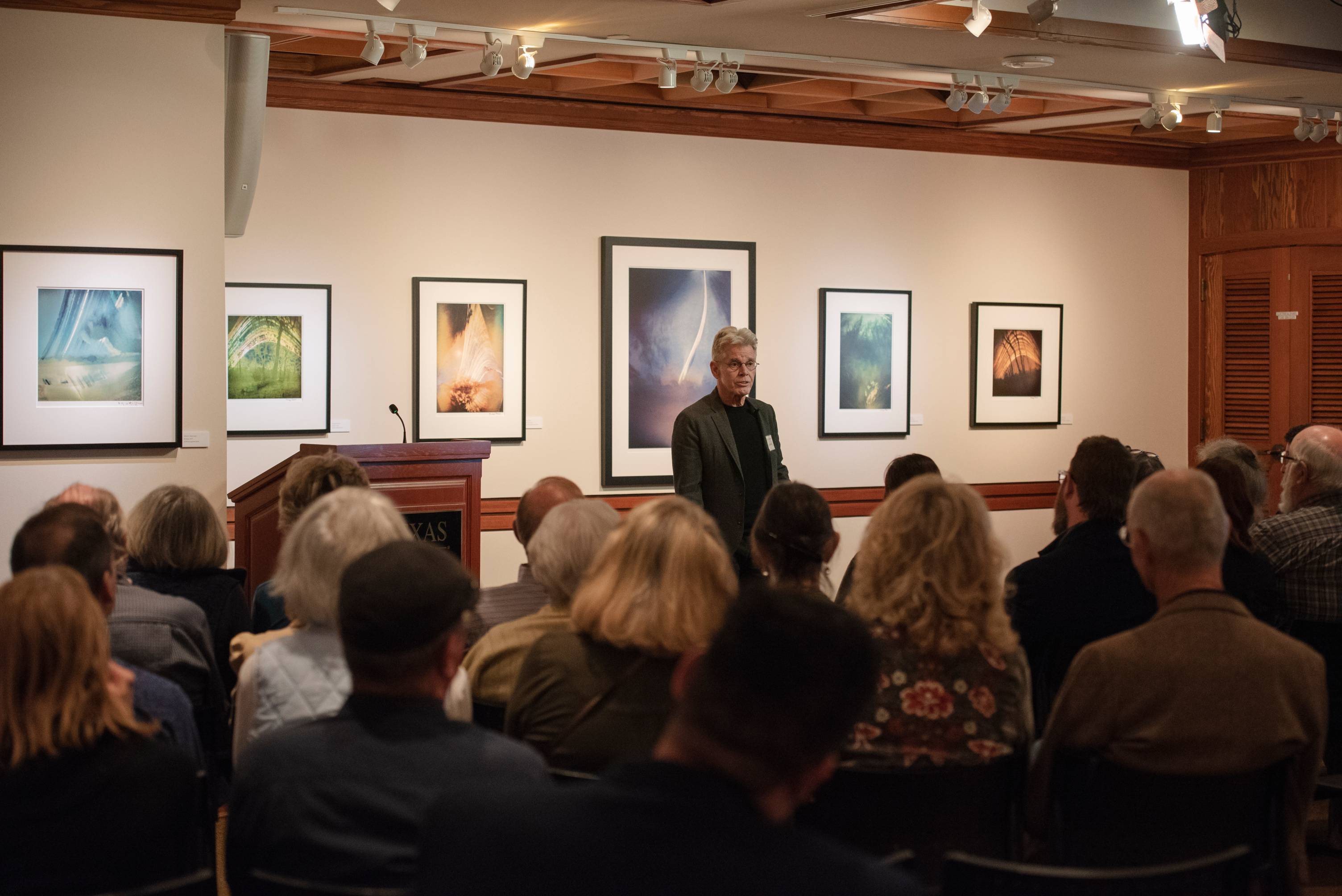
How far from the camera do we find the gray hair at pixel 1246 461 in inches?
178

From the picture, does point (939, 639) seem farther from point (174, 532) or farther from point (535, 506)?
point (174, 532)

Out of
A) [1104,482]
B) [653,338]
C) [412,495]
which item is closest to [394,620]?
[1104,482]

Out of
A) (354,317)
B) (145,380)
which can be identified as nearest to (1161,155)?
(354,317)

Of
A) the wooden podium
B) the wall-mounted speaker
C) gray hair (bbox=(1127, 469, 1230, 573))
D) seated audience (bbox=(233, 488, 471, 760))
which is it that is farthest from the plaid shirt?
the wall-mounted speaker

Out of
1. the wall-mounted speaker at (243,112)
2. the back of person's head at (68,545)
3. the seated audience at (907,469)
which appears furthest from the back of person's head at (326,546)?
the wall-mounted speaker at (243,112)

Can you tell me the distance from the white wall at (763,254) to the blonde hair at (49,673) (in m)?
5.61

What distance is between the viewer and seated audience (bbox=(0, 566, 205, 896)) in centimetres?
202

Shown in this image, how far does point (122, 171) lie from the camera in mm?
5402

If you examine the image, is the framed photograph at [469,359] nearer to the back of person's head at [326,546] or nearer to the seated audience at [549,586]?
the seated audience at [549,586]

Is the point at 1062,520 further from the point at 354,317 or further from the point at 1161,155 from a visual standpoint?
the point at 1161,155

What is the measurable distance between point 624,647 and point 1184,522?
47.3 inches

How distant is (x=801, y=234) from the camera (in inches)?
350

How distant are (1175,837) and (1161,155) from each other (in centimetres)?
871

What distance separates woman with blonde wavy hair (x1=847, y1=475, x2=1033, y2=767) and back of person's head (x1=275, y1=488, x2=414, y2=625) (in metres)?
1.02
